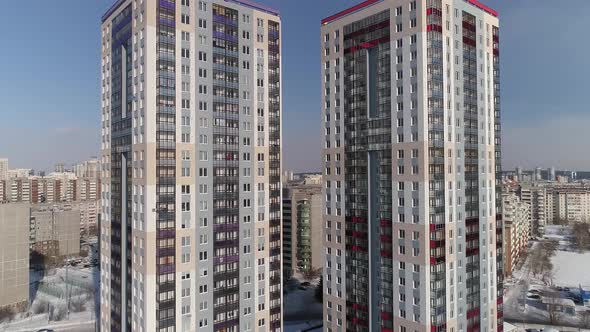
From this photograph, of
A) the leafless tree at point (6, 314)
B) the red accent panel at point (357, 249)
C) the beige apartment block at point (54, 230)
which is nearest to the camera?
the red accent panel at point (357, 249)

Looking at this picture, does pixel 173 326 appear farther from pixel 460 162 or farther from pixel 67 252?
pixel 67 252

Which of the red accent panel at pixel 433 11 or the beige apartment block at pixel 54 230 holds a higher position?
the red accent panel at pixel 433 11

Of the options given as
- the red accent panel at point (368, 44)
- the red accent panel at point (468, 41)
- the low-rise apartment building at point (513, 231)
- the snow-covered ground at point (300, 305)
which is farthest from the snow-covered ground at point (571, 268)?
the red accent panel at point (368, 44)

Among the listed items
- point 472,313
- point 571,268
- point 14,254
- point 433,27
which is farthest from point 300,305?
point 571,268

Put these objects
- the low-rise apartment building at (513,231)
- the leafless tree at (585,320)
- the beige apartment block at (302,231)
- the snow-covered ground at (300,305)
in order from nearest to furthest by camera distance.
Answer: the leafless tree at (585,320) → the snow-covered ground at (300,305) → the beige apartment block at (302,231) → the low-rise apartment building at (513,231)

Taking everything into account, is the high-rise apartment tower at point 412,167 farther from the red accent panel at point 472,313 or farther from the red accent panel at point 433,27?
the red accent panel at point 472,313

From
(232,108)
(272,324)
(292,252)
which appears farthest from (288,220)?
(232,108)

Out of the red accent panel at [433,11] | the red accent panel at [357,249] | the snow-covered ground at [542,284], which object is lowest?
the snow-covered ground at [542,284]

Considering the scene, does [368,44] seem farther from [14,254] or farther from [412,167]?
[14,254]
